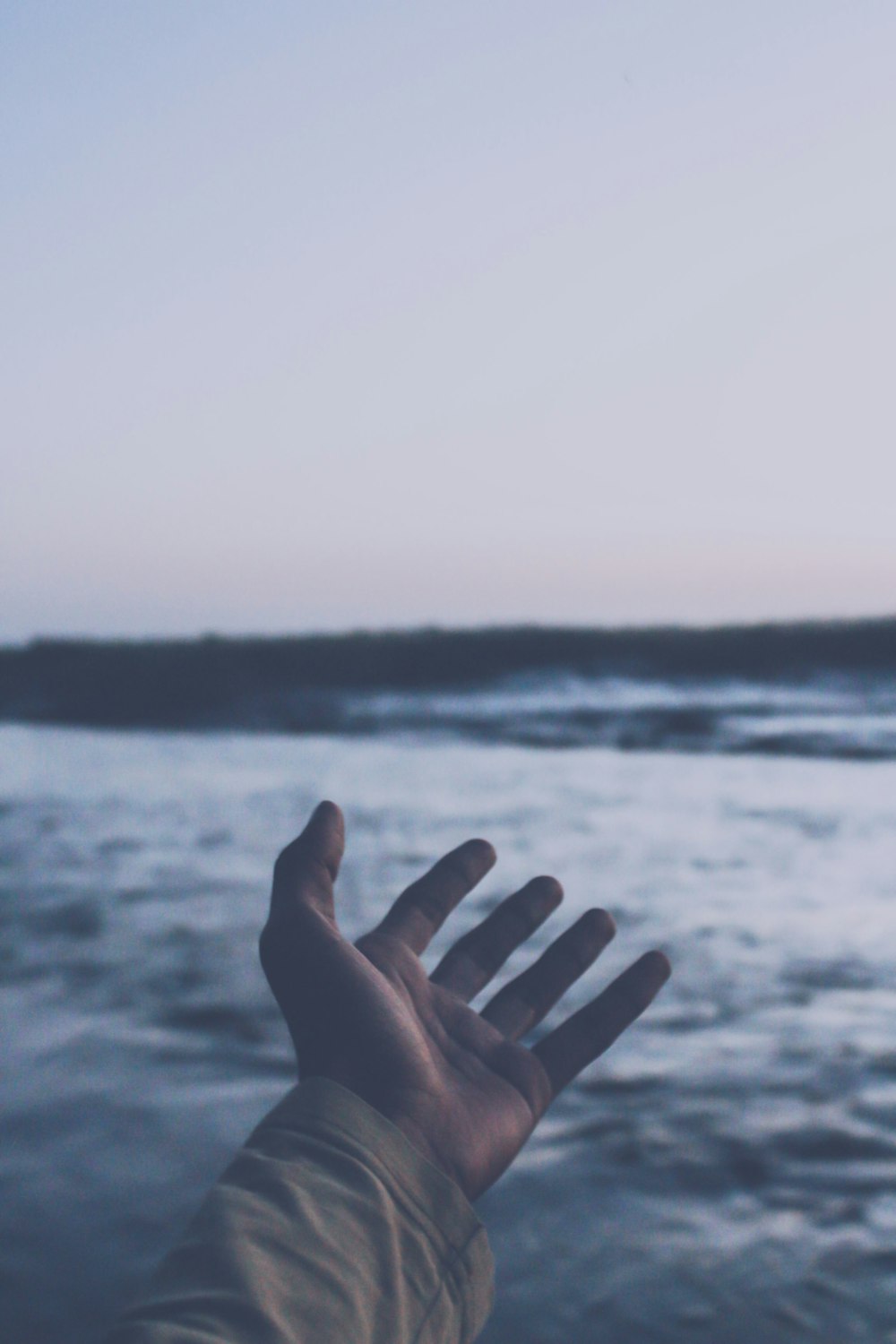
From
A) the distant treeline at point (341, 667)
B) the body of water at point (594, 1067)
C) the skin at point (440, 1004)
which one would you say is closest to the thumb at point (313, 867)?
the skin at point (440, 1004)

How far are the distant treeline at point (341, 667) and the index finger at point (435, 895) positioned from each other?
32.1 feet

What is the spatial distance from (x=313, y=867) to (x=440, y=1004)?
294mm

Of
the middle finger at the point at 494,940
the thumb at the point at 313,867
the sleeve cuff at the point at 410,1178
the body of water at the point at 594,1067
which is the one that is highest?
the thumb at the point at 313,867

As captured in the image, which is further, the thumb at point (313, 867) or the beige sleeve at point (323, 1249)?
the thumb at point (313, 867)

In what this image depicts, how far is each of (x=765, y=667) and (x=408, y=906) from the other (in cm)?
1422

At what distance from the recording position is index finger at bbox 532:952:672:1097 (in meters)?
1.65

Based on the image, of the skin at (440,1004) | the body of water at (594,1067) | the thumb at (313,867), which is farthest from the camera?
the body of water at (594,1067)

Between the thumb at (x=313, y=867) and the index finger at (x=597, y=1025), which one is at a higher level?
the thumb at (x=313, y=867)

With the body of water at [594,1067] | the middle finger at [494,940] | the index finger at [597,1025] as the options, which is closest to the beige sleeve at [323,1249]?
the index finger at [597,1025]

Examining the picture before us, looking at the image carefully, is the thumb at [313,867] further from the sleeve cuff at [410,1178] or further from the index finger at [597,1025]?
the index finger at [597,1025]

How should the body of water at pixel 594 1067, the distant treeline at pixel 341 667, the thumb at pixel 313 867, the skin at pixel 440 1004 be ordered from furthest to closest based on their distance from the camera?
the distant treeline at pixel 341 667 < the body of water at pixel 594 1067 < the thumb at pixel 313 867 < the skin at pixel 440 1004

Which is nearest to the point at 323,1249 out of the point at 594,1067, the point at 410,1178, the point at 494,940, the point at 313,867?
the point at 410,1178

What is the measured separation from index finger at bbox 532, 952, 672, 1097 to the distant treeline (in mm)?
9942

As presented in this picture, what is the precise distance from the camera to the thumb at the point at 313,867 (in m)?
1.54
